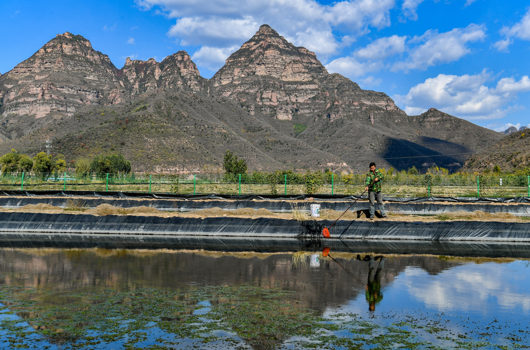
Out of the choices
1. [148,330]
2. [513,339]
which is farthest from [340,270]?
[148,330]

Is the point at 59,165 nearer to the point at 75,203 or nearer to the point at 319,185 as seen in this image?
the point at 319,185

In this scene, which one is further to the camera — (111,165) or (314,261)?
(111,165)

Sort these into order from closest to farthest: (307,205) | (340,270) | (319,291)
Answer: (319,291)
(340,270)
(307,205)

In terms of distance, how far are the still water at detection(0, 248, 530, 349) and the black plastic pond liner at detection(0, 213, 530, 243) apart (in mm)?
3982

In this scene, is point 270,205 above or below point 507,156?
below

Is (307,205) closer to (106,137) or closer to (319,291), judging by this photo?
(319,291)

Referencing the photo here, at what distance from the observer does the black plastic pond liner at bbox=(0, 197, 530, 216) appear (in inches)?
1019

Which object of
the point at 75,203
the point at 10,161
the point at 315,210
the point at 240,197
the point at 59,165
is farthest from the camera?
the point at 10,161

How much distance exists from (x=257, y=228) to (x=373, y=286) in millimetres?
8631

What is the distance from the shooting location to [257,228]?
17.6m

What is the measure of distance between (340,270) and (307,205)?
55.1ft

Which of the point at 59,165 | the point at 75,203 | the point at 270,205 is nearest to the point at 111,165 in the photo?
the point at 59,165

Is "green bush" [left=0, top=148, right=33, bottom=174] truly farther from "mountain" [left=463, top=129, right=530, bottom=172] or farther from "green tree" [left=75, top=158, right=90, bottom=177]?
"mountain" [left=463, top=129, right=530, bottom=172]

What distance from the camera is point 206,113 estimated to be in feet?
481
